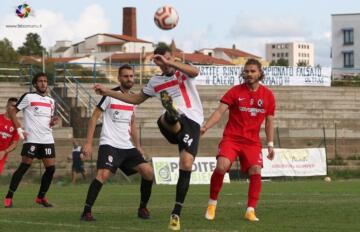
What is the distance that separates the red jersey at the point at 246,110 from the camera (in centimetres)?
1217

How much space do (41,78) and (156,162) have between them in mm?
14689

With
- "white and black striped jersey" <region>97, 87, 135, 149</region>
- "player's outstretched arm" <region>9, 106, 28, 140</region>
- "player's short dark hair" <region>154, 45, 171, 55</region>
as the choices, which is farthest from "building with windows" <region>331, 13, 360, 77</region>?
"player's short dark hair" <region>154, 45, 171, 55</region>

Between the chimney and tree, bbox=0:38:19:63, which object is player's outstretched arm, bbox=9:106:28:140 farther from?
the chimney

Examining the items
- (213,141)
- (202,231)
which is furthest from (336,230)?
(213,141)

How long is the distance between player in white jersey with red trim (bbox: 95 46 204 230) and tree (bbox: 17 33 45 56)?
135 metres

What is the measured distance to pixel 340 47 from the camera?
396ft

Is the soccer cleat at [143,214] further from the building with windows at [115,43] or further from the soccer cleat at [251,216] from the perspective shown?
the building with windows at [115,43]

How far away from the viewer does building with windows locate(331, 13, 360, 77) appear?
11744 cm

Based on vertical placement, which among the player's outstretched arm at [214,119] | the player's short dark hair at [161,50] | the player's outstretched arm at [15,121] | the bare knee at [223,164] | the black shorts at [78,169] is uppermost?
the player's short dark hair at [161,50]

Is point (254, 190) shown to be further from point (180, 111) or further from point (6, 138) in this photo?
point (6, 138)

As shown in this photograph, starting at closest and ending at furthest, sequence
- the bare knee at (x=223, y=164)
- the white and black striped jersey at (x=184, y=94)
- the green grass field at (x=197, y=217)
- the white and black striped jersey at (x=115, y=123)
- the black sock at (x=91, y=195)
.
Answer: the green grass field at (x=197, y=217), the white and black striped jersey at (x=184, y=94), the bare knee at (x=223, y=164), the black sock at (x=91, y=195), the white and black striped jersey at (x=115, y=123)

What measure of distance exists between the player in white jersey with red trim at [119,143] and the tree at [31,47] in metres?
133

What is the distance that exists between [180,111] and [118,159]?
175cm

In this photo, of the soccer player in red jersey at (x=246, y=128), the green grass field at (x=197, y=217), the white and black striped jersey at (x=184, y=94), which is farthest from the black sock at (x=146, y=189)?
the white and black striped jersey at (x=184, y=94)
